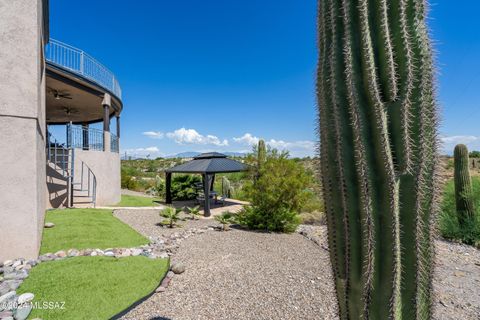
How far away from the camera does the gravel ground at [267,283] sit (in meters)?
3.01

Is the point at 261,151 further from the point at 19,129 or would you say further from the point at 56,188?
the point at 56,188

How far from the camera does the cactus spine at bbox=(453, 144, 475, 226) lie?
21.5 ft

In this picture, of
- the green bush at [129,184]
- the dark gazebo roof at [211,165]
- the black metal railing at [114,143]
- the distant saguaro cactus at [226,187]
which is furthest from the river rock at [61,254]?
the green bush at [129,184]

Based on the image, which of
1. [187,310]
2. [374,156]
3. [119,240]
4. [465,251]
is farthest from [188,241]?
[465,251]

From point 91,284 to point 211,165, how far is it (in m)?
6.65

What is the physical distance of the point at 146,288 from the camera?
3.55 meters

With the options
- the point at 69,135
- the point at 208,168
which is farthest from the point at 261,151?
the point at 69,135

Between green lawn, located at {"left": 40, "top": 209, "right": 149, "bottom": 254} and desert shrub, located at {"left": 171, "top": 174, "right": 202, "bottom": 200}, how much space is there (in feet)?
17.9

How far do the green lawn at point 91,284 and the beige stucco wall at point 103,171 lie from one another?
21.8 feet

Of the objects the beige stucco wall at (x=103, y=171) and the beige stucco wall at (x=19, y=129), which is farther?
the beige stucco wall at (x=103, y=171)

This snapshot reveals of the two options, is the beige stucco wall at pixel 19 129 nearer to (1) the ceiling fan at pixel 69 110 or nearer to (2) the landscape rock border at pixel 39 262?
(2) the landscape rock border at pixel 39 262

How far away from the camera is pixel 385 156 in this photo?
151 centimetres

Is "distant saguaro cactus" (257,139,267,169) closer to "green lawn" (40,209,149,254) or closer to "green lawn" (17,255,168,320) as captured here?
"green lawn" (40,209,149,254)

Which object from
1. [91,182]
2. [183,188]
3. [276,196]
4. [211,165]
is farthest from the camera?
[183,188]
